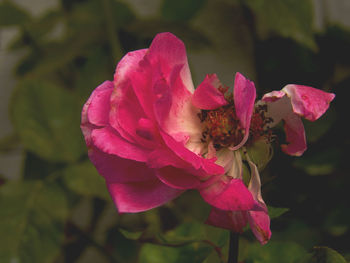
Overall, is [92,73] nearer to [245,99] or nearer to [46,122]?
[46,122]

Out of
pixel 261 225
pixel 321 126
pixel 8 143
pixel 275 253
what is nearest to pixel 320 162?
pixel 321 126

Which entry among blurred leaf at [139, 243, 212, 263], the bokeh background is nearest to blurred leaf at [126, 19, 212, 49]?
the bokeh background

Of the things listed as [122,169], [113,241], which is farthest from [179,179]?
[113,241]

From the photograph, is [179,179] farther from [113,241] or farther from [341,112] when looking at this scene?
[113,241]

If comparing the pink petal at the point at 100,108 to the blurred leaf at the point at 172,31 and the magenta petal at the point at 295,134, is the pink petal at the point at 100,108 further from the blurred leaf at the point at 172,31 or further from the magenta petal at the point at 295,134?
the blurred leaf at the point at 172,31

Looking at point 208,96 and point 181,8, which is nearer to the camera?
point 208,96

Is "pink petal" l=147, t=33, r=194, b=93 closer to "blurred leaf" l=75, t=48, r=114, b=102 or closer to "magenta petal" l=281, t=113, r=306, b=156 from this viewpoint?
"magenta petal" l=281, t=113, r=306, b=156
